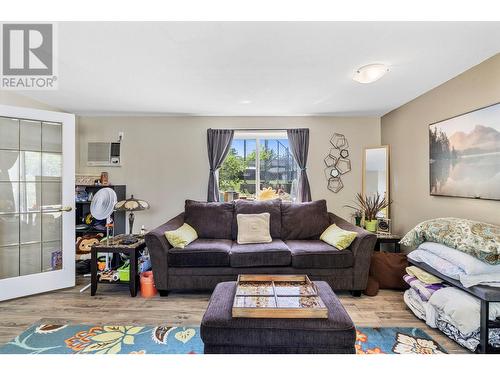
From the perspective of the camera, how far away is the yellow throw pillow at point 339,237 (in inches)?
108

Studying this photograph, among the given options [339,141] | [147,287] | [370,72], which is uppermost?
[370,72]

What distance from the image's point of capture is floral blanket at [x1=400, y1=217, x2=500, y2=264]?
1.72 meters

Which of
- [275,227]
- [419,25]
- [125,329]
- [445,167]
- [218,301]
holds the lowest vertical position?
[125,329]

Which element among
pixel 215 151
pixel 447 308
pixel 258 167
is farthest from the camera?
pixel 258 167

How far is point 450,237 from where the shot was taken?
6.62 feet

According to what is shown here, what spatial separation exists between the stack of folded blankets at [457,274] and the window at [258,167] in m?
2.08

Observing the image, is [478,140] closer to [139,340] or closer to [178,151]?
[139,340]

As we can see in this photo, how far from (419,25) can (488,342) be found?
7.24 ft

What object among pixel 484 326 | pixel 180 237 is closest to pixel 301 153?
pixel 180 237

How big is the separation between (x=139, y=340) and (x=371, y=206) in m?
3.33

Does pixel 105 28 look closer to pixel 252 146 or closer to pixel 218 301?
pixel 218 301

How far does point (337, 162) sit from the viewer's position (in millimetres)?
3955
